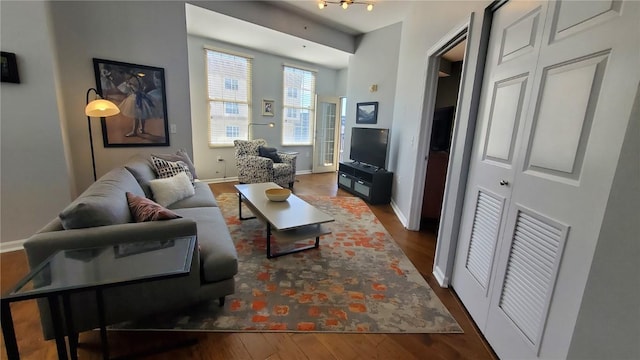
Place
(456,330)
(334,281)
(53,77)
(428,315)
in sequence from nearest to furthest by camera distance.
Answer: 1. (456,330)
2. (428,315)
3. (334,281)
4. (53,77)

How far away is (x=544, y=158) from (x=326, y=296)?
157 centimetres

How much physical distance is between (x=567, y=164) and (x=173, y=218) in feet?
6.62

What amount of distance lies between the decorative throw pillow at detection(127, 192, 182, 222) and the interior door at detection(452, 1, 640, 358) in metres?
1.96

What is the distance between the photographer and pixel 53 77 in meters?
2.39

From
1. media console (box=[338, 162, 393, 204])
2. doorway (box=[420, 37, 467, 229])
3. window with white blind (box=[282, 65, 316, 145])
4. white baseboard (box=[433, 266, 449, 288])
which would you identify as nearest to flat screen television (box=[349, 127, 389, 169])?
media console (box=[338, 162, 393, 204])

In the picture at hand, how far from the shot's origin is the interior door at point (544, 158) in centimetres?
93

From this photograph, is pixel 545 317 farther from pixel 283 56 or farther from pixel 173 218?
pixel 283 56

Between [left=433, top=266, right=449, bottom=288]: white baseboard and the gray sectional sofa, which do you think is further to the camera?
[left=433, top=266, right=449, bottom=288]: white baseboard

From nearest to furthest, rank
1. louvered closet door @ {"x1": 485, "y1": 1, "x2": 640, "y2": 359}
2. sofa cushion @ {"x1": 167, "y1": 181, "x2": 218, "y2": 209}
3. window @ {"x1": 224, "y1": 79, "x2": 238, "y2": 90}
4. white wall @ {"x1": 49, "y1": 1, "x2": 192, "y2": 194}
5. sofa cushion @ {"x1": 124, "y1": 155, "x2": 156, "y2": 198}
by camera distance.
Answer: louvered closet door @ {"x1": 485, "y1": 1, "x2": 640, "y2": 359}, sofa cushion @ {"x1": 124, "y1": 155, "x2": 156, "y2": 198}, sofa cushion @ {"x1": 167, "y1": 181, "x2": 218, "y2": 209}, white wall @ {"x1": 49, "y1": 1, "x2": 192, "y2": 194}, window @ {"x1": 224, "y1": 79, "x2": 238, "y2": 90}

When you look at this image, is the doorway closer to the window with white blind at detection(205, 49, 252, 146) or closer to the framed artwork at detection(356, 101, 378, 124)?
the framed artwork at detection(356, 101, 378, 124)

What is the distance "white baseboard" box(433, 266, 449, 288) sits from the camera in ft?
6.89

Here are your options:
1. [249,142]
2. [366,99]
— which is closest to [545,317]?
[366,99]

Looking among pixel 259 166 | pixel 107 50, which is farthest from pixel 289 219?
pixel 107 50

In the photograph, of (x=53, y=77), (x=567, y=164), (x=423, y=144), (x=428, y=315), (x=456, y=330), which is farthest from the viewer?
(x=423, y=144)
